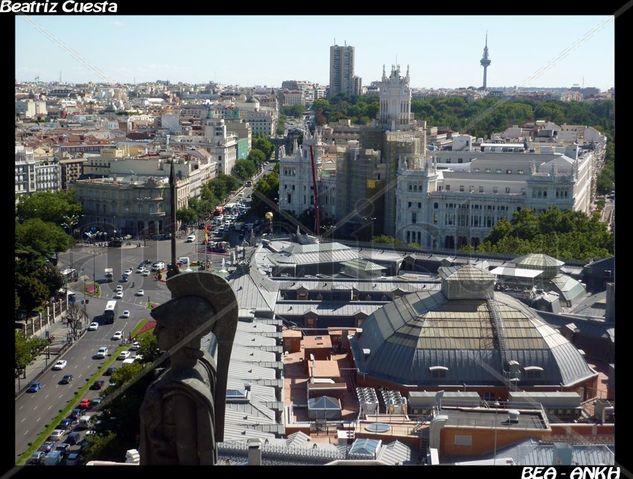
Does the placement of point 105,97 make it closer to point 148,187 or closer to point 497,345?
point 148,187

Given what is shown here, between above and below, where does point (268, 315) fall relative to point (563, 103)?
below

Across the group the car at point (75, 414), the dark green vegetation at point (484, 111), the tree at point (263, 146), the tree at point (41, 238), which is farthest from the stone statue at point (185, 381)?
the tree at point (263, 146)

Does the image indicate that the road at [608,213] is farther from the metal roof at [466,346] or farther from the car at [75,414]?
the car at [75,414]

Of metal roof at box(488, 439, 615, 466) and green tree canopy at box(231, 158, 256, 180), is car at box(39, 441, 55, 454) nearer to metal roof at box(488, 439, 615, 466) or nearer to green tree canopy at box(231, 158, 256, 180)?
metal roof at box(488, 439, 615, 466)

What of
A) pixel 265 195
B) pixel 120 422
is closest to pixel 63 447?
pixel 120 422

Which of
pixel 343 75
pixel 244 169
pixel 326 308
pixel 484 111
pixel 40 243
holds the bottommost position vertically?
pixel 326 308

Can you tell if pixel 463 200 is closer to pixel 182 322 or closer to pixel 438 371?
pixel 438 371

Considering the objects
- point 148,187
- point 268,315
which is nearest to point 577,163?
point 148,187
